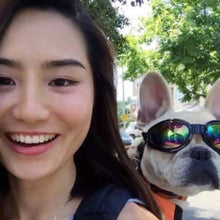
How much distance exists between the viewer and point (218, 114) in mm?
2967

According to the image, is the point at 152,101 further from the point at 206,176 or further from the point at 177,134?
the point at 206,176

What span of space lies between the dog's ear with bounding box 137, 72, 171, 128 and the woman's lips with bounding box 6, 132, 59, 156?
1554 mm

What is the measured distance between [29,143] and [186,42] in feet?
47.6

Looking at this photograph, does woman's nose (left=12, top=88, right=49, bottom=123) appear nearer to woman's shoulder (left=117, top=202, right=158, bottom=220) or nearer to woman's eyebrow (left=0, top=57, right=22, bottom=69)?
woman's eyebrow (left=0, top=57, right=22, bottom=69)

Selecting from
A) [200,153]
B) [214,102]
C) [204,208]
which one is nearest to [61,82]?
[200,153]

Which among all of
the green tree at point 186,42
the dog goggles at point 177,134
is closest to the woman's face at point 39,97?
the dog goggles at point 177,134

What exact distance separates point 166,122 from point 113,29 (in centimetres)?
571

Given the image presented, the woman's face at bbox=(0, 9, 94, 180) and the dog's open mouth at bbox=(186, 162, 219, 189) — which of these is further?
the dog's open mouth at bbox=(186, 162, 219, 189)

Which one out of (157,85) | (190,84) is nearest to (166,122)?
(157,85)

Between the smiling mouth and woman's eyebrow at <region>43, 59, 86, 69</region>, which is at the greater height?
woman's eyebrow at <region>43, 59, 86, 69</region>

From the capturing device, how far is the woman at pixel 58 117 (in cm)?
143

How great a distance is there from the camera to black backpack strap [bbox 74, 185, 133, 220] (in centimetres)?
141

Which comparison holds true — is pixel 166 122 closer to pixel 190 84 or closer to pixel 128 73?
pixel 190 84

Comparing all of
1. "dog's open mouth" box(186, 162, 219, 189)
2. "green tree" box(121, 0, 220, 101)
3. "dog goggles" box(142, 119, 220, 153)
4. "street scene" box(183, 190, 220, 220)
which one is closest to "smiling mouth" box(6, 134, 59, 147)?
"dog goggles" box(142, 119, 220, 153)
